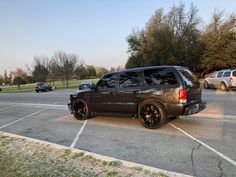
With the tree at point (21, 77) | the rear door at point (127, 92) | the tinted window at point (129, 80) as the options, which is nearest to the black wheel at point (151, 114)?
the rear door at point (127, 92)

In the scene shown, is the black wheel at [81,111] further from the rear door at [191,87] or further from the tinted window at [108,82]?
the rear door at [191,87]

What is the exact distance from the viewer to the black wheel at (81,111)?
918 centimetres

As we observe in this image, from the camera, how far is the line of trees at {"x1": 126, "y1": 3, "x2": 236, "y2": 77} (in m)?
34.5

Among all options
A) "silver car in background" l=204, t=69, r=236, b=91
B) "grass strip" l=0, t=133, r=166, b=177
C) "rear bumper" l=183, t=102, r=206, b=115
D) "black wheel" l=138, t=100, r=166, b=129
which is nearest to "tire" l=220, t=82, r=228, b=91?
"silver car in background" l=204, t=69, r=236, b=91

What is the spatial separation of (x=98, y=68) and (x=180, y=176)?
5001 inches

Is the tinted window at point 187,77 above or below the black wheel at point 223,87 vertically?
above

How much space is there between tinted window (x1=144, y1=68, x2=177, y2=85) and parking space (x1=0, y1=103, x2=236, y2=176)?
142 centimetres

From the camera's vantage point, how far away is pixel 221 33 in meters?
35.3

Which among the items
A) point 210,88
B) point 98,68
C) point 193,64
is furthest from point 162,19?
point 98,68

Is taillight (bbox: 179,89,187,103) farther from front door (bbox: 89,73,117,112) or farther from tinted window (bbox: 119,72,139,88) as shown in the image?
front door (bbox: 89,73,117,112)

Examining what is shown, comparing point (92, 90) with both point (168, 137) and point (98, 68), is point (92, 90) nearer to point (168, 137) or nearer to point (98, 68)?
point (168, 137)

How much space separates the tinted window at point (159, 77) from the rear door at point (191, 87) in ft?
1.16

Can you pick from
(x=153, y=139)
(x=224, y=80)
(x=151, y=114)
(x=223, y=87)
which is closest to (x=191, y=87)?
(x=151, y=114)

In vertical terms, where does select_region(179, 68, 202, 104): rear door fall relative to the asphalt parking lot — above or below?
above
